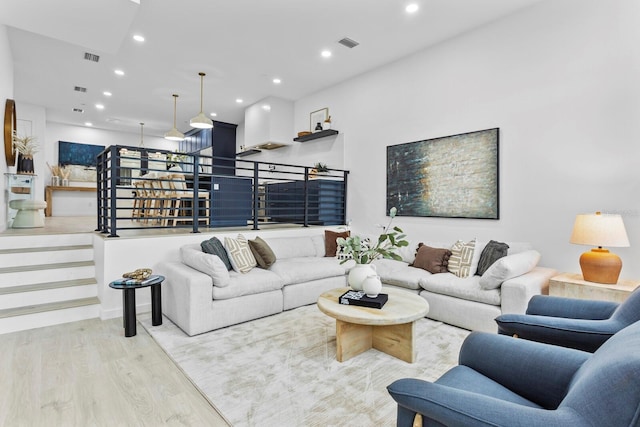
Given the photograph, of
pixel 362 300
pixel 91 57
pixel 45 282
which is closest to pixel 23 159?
pixel 91 57

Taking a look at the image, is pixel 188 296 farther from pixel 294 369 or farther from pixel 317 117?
pixel 317 117

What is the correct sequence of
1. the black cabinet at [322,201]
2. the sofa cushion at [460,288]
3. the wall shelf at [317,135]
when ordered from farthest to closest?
the wall shelf at [317,135] < the black cabinet at [322,201] < the sofa cushion at [460,288]

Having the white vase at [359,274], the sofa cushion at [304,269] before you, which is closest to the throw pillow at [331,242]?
the sofa cushion at [304,269]

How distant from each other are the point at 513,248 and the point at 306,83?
14.8 feet

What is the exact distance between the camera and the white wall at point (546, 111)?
3.03 m

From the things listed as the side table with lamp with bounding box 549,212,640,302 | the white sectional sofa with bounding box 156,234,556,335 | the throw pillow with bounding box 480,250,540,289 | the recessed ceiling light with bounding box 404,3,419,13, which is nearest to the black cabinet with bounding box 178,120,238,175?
the white sectional sofa with bounding box 156,234,556,335

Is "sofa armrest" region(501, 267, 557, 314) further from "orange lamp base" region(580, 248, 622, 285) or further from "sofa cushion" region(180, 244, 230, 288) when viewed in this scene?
"sofa cushion" region(180, 244, 230, 288)

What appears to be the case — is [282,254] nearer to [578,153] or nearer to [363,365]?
[363,365]

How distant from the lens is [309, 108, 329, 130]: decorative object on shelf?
20.6 feet

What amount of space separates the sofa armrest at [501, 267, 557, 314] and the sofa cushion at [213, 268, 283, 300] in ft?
7.36

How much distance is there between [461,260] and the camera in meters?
3.60

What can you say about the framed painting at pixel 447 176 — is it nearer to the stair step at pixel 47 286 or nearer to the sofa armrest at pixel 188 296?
the sofa armrest at pixel 188 296

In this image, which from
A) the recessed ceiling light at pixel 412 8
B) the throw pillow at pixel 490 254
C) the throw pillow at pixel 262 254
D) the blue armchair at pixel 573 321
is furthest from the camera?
the throw pillow at pixel 262 254

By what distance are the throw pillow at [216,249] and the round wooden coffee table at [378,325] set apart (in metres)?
1.41
